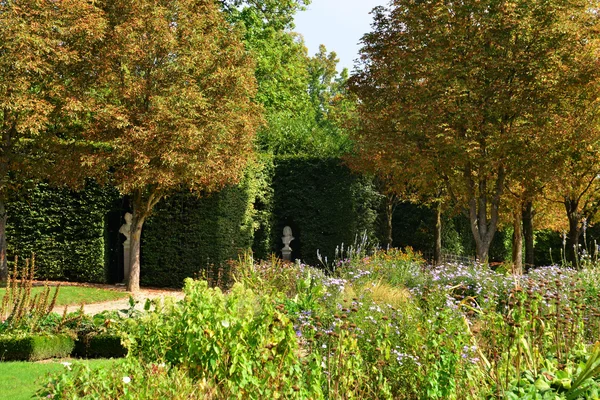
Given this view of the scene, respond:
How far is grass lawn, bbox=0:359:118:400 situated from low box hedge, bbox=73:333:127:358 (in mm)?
402

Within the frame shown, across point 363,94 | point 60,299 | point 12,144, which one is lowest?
point 60,299

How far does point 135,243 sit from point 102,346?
811 centimetres

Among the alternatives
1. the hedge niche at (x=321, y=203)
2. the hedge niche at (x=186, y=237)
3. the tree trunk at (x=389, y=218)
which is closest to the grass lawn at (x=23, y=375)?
the hedge niche at (x=186, y=237)

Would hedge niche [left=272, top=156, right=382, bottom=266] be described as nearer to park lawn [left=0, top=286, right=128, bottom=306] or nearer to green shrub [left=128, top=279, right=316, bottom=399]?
park lawn [left=0, top=286, right=128, bottom=306]

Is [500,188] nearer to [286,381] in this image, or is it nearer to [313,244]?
[313,244]

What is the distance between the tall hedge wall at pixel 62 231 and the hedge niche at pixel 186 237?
1208mm

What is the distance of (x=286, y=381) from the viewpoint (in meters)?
4.40

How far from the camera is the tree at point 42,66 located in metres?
14.1

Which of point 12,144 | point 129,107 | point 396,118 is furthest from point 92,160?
point 396,118

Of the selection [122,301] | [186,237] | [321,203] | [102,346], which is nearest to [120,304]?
[122,301]

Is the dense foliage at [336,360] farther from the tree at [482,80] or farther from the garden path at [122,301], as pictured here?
the tree at [482,80]

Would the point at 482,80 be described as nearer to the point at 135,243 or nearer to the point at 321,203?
the point at 321,203

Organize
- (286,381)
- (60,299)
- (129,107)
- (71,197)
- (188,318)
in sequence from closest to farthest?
(286,381) < (188,318) < (60,299) < (129,107) < (71,197)

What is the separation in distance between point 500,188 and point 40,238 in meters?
11.7
